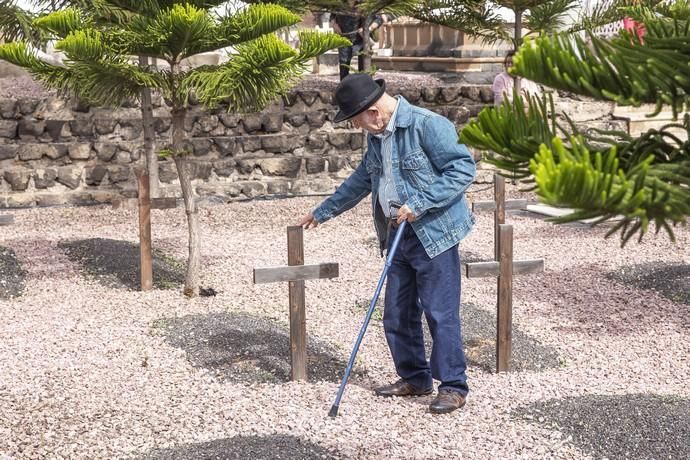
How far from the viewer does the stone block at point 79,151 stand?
11305 mm

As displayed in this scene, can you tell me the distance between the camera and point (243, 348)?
6027mm

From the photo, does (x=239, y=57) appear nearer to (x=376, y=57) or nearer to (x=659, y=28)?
(x=659, y=28)

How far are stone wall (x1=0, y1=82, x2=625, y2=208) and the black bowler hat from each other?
7.21m

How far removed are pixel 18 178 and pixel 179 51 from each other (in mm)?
4635

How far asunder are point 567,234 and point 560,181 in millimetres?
→ 8611

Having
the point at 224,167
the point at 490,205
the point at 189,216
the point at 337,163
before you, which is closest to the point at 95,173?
the point at 224,167

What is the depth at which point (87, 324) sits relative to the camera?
21.9ft

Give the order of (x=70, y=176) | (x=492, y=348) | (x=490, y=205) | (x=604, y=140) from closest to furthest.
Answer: (x=604, y=140) < (x=492, y=348) < (x=490, y=205) < (x=70, y=176)

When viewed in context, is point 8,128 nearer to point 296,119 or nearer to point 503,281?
point 296,119

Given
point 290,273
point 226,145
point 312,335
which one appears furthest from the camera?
point 226,145

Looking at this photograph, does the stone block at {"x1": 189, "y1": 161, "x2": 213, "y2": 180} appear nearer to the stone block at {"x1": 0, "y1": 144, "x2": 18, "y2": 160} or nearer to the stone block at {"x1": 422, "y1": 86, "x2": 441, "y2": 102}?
the stone block at {"x1": 0, "y1": 144, "x2": 18, "y2": 160}

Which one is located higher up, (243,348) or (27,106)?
(27,106)

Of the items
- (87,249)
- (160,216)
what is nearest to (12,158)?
(160,216)

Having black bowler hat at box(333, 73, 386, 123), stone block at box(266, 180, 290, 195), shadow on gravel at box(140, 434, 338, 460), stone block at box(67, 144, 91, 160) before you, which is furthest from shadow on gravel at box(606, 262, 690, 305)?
stone block at box(67, 144, 91, 160)
